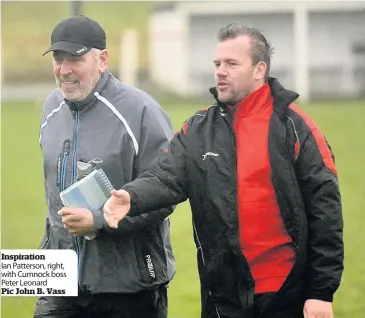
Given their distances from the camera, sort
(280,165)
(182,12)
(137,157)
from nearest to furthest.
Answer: (280,165)
(137,157)
(182,12)

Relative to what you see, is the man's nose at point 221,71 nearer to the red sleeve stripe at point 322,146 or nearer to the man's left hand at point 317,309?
the red sleeve stripe at point 322,146

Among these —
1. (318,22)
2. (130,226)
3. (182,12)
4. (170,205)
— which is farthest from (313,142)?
(182,12)

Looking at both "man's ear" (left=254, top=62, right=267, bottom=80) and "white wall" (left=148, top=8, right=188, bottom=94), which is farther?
"white wall" (left=148, top=8, right=188, bottom=94)

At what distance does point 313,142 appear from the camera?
2.79m

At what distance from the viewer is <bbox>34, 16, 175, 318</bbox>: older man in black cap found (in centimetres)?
318

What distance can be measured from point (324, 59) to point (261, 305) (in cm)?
1132

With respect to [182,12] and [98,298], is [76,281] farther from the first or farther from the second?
[182,12]

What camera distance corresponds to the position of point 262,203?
2785 millimetres

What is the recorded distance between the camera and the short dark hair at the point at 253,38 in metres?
2.91

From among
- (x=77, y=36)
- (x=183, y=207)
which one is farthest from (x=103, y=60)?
(x=183, y=207)

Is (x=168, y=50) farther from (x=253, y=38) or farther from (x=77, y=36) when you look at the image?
(x=253, y=38)

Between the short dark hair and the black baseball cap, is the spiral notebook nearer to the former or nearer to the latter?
the black baseball cap

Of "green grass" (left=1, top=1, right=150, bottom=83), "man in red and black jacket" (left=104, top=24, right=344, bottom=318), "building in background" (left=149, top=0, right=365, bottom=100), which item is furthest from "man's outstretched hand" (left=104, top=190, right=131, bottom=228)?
"green grass" (left=1, top=1, right=150, bottom=83)

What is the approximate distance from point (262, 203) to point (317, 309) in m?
0.36
